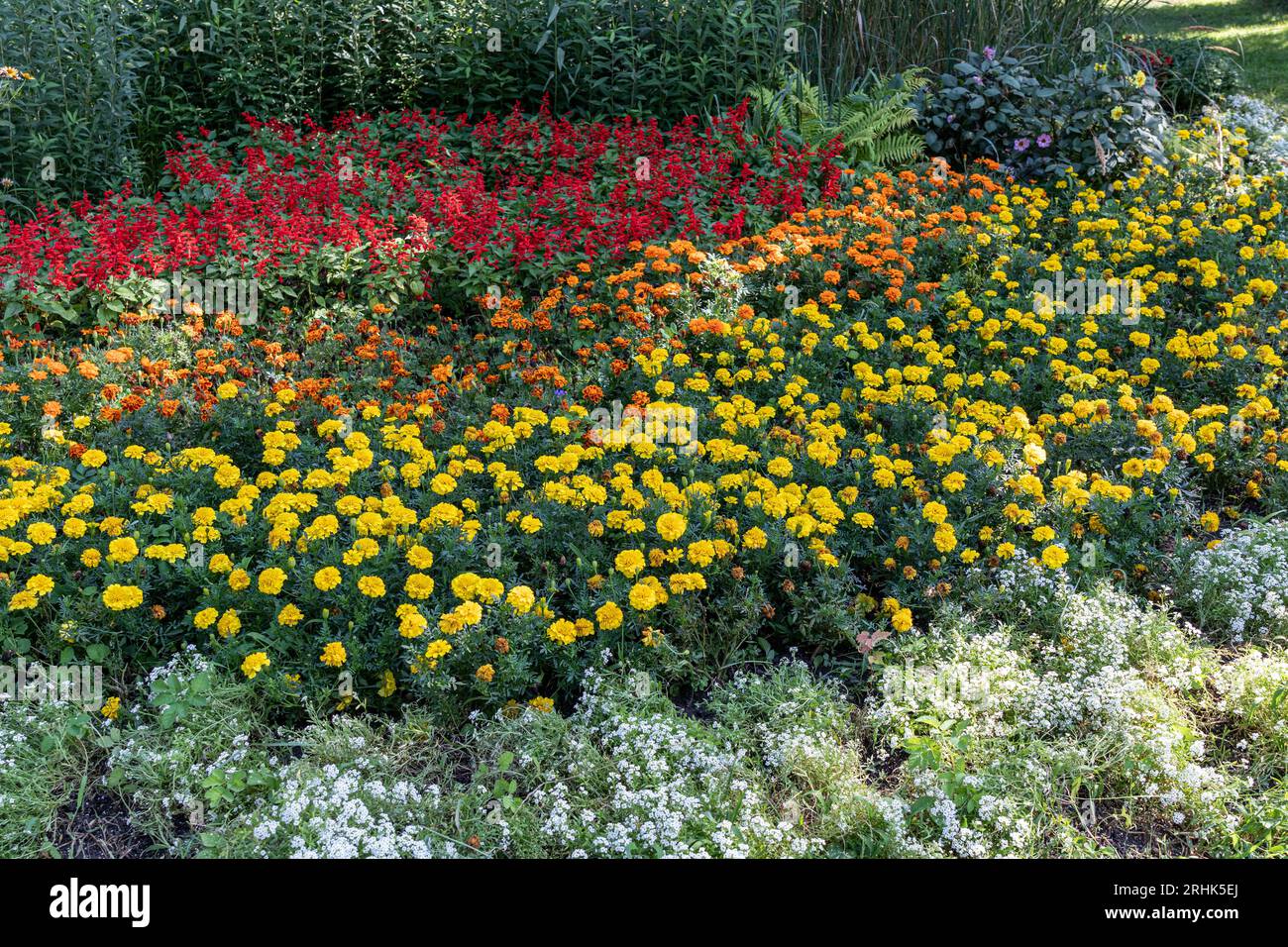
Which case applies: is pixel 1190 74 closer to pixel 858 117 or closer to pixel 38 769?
pixel 858 117

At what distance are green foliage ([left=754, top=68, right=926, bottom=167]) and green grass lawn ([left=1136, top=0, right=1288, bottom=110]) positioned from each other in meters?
3.69

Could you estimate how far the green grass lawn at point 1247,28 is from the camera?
11211 mm

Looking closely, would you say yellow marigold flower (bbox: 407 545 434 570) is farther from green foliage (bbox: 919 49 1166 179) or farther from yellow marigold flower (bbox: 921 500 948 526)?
green foliage (bbox: 919 49 1166 179)

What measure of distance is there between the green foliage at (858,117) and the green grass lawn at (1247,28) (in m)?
3.69

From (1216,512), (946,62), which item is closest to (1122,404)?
(1216,512)

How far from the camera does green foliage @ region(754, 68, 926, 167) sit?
719 centimetres

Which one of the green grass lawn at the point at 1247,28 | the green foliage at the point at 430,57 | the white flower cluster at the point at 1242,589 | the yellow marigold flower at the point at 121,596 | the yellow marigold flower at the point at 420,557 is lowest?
the white flower cluster at the point at 1242,589

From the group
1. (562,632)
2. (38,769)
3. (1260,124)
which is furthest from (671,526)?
(1260,124)

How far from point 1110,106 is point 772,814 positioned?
5914 mm

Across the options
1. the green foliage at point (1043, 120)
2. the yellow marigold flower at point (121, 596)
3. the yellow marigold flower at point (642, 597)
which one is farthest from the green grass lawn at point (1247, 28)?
the yellow marigold flower at point (121, 596)

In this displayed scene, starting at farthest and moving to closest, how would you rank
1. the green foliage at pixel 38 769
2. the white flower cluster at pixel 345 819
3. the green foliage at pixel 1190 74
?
the green foliage at pixel 1190 74 < the green foliage at pixel 38 769 < the white flower cluster at pixel 345 819

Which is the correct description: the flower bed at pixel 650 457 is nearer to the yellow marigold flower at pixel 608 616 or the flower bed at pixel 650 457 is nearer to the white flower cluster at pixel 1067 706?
the yellow marigold flower at pixel 608 616

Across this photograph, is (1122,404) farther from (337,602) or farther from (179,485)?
(179,485)

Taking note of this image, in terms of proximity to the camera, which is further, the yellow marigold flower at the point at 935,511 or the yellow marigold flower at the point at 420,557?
the yellow marigold flower at the point at 935,511
